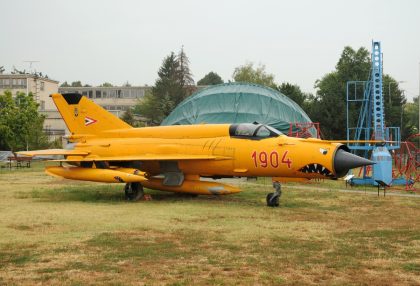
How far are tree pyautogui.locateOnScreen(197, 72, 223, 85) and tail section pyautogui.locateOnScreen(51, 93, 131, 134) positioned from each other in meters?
136

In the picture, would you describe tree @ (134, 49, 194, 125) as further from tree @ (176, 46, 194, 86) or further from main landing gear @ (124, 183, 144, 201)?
main landing gear @ (124, 183, 144, 201)

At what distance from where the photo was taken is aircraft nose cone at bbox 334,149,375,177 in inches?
620

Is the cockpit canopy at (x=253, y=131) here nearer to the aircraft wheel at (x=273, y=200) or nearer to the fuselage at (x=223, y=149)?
the fuselage at (x=223, y=149)

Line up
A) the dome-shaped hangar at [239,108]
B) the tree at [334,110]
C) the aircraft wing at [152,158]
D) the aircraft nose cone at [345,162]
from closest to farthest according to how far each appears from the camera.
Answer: the aircraft nose cone at [345,162] → the aircraft wing at [152,158] → the dome-shaped hangar at [239,108] → the tree at [334,110]

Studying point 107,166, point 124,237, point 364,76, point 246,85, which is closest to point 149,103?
point 364,76

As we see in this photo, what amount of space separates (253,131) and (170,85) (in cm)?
7006

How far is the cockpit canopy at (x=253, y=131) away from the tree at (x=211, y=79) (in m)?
139

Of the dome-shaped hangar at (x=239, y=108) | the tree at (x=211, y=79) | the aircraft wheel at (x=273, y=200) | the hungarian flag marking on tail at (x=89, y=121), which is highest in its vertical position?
the tree at (x=211, y=79)

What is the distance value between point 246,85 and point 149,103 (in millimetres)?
53266

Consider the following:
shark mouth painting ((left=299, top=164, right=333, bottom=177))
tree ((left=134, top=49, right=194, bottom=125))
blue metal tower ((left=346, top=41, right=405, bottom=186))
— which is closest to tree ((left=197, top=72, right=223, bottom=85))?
tree ((left=134, top=49, right=194, bottom=125))

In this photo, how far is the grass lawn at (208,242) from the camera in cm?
810

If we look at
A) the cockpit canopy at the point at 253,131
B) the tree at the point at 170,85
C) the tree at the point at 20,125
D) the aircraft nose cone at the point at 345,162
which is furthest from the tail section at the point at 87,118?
the tree at the point at 170,85

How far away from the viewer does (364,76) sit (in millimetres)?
76125

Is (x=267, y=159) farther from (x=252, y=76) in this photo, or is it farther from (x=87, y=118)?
(x=252, y=76)
